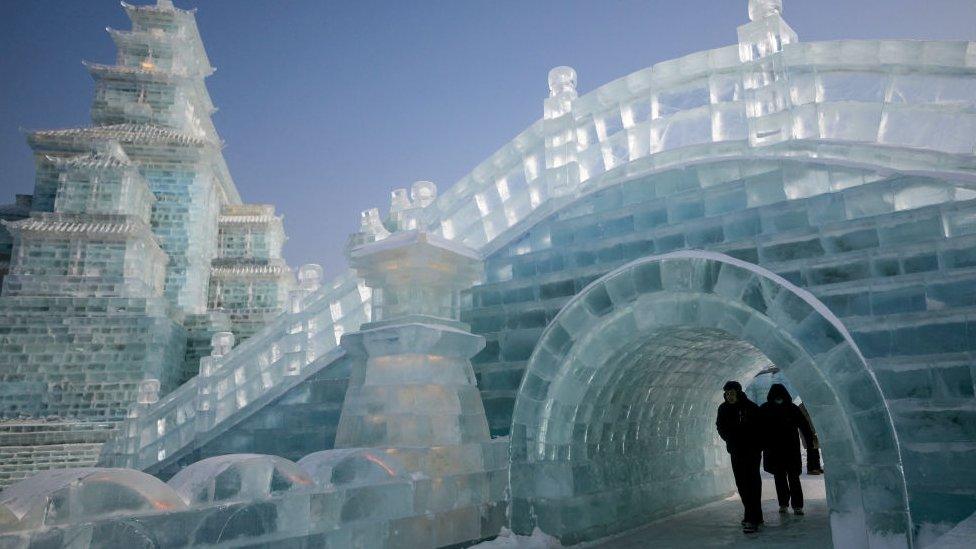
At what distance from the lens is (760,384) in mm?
14711

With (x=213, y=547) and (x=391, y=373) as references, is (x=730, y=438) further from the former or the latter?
(x=213, y=547)

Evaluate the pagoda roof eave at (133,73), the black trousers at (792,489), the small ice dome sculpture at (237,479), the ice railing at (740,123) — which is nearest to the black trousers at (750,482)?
the black trousers at (792,489)

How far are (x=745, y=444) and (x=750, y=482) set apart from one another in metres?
0.38

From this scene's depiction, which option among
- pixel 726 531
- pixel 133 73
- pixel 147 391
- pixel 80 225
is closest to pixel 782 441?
pixel 726 531

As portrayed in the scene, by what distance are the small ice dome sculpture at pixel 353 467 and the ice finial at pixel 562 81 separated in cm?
412

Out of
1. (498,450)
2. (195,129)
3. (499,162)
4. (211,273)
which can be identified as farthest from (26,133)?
(498,450)

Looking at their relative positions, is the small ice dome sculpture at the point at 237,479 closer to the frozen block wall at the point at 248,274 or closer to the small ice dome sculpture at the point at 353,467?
the small ice dome sculpture at the point at 353,467

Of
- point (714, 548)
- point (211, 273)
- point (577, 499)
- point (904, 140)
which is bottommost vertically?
point (714, 548)

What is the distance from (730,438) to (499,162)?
3755mm

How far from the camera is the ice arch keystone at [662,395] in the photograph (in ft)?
13.3

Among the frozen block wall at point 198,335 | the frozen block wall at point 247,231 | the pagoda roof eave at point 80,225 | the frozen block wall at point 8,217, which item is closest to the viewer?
the pagoda roof eave at point 80,225

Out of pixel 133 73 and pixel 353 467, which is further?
pixel 133 73

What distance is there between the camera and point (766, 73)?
5.25 meters

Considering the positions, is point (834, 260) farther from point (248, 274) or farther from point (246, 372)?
point (248, 274)
